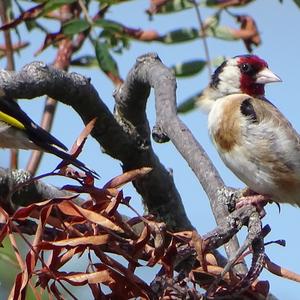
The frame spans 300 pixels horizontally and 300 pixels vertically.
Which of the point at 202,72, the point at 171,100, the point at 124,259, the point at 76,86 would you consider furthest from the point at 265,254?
the point at 202,72

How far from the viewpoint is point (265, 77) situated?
4.15 metres

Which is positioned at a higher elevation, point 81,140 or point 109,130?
point 109,130

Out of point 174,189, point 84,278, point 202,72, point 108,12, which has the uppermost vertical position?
point 108,12

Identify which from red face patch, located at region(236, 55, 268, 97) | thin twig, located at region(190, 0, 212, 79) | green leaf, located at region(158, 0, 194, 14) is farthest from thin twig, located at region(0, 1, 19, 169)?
red face patch, located at region(236, 55, 268, 97)

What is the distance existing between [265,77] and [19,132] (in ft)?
3.89

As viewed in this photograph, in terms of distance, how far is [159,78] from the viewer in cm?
270

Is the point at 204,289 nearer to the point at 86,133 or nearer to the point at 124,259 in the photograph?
the point at 124,259

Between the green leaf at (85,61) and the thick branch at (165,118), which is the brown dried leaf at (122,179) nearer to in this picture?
the thick branch at (165,118)

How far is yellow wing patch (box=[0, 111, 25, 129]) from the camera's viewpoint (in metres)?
3.42

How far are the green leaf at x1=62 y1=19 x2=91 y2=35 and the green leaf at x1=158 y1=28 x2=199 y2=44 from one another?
0.95 ft

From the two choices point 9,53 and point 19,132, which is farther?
point 9,53

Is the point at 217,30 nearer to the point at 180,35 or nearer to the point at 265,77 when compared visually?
the point at 180,35

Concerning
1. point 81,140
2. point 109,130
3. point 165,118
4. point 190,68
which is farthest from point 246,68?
point 81,140

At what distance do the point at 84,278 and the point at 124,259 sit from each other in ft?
0.37
